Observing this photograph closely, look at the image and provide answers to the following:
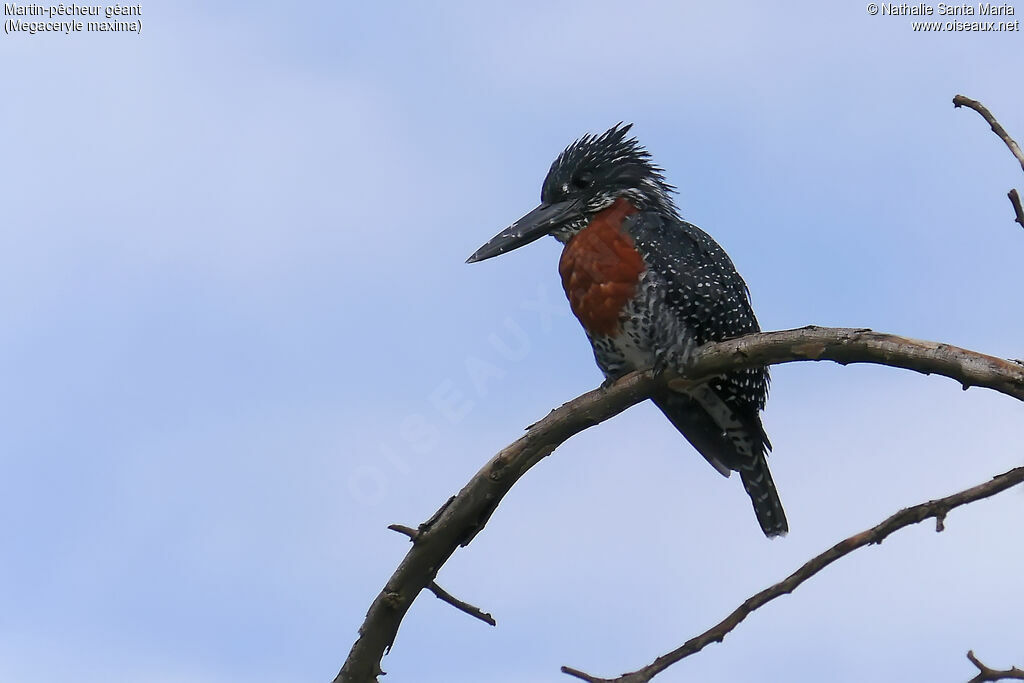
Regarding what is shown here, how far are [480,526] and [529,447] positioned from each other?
13.1 inches

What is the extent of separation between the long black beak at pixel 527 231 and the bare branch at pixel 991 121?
1.97 m

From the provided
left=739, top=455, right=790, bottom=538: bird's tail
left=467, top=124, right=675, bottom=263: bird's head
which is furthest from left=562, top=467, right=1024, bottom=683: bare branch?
left=467, top=124, right=675, bottom=263: bird's head

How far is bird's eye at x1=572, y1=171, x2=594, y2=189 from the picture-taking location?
5211 mm

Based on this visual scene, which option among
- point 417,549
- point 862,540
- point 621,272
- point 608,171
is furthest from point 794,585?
point 608,171

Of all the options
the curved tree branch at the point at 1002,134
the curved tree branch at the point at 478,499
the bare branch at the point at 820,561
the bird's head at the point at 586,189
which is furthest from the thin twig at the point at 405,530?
the curved tree branch at the point at 1002,134

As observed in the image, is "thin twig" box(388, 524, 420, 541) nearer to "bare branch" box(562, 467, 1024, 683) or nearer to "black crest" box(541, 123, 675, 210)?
"bare branch" box(562, 467, 1024, 683)

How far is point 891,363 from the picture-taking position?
3.33 meters

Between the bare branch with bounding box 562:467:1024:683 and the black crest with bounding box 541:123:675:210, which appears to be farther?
the black crest with bounding box 541:123:675:210

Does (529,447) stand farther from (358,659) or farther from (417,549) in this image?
(358,659)

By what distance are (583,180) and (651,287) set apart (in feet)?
2.79

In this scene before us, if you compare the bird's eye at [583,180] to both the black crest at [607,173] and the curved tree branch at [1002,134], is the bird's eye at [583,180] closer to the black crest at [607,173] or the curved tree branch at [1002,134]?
the black crest at [607,173]

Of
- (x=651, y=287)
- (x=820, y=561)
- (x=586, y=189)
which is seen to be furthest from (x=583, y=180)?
(x=820, y=561)

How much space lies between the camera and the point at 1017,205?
335cm

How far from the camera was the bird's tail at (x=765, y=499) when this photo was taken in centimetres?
490
